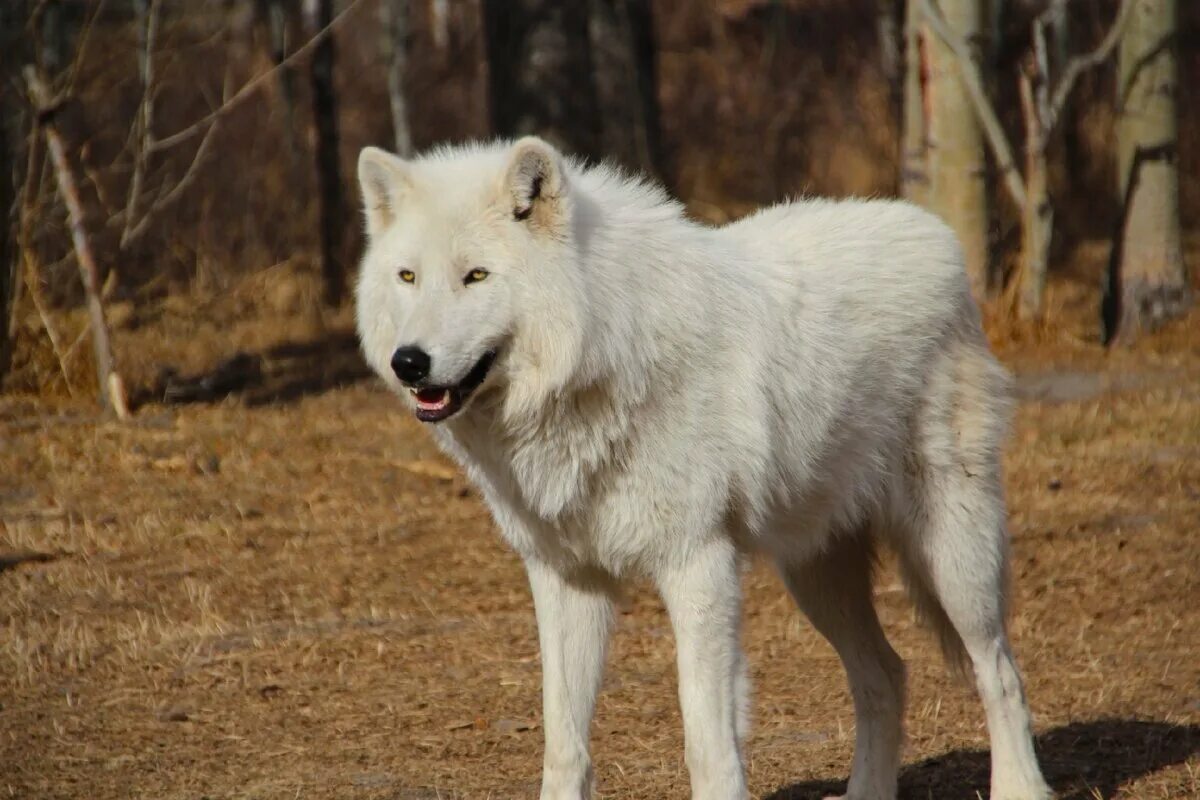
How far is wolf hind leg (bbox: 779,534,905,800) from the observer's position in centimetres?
438

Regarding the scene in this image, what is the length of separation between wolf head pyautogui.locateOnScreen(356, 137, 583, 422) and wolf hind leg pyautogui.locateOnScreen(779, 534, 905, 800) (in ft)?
3.79

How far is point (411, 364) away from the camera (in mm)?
3430

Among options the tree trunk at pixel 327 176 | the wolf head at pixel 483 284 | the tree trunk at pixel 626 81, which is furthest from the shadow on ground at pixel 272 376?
the wolf head at pixel 483 284

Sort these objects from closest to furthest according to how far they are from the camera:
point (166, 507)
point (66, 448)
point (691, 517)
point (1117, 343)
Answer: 1. point (691, 517)
2. point (166, 507)
3. point (66, 448)
4. point (1117, 343)

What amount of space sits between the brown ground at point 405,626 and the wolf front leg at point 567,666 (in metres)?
0.50

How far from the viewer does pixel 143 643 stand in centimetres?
593

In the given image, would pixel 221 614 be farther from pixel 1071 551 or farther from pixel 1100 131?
pixel 1100 131

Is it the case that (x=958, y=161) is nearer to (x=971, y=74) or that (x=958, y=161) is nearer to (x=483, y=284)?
(x=971, y=74)

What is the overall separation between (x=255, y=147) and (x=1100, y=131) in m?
9.42

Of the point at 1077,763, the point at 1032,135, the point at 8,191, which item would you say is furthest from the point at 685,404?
the point at 8,191

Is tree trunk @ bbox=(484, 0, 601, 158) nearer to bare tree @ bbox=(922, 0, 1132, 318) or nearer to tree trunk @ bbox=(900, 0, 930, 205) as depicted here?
tree trunk @ bbox=(900, 0, 930, 205)

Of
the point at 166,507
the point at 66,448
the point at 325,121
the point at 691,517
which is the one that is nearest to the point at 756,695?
the point at 691,517

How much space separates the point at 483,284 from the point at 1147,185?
782 centimetres

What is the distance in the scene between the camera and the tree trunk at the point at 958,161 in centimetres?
1009
